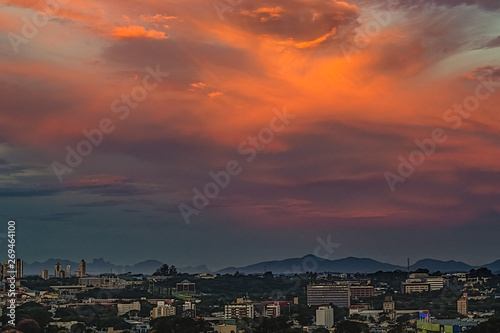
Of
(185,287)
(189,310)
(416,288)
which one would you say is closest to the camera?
(189,310)

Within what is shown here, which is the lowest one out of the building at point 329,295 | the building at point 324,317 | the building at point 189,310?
the building at point 324,317

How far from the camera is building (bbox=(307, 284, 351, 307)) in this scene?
2633 inches

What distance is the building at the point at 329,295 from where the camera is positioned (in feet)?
219

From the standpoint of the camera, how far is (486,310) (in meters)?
52.7

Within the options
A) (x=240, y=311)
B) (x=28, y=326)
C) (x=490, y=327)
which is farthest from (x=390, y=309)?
(x=28, y=326)

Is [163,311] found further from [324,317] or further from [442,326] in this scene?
[442,326]

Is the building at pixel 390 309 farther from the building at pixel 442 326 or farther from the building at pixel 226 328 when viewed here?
the building at pixel 226 328

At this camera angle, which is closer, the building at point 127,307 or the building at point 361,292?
the building at point 127,307

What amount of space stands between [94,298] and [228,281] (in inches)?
1176

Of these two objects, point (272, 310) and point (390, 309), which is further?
point (390, 309)

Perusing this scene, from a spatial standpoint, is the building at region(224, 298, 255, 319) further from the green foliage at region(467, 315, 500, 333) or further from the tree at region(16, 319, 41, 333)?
the green foliage at region(467, 315, 500, 333)

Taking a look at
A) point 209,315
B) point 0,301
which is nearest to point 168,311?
point 209,315

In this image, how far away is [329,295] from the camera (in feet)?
224

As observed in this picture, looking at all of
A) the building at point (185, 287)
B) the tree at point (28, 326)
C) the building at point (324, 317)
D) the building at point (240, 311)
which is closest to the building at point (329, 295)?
the building at point (240, 311)
